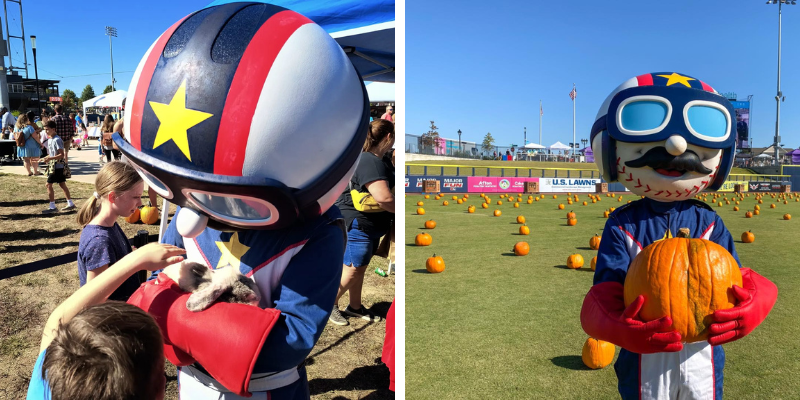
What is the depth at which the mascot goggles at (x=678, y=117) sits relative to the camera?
2.42 m

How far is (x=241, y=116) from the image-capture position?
136cm

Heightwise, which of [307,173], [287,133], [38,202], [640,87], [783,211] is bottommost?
[783,211]

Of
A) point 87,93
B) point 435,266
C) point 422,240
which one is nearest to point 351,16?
point 435,266

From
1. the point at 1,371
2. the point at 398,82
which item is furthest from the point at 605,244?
the point at 1,371

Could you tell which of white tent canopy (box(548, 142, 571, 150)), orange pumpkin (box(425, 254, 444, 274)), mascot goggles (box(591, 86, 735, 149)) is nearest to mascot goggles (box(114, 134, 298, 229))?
mascot goggles (box(591, 86, 735, 149))

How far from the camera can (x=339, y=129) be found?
152cm

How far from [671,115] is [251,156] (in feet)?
6.54

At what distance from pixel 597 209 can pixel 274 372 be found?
16525 millimetres

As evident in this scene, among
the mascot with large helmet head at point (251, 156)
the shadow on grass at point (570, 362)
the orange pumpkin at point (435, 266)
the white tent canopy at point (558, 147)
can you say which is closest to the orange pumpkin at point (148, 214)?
the orange pumpkin at point (435, 266)

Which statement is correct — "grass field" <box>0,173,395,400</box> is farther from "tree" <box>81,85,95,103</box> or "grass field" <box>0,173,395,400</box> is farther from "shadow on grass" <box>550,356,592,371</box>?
"tree" <box>81,85,95,103</box>

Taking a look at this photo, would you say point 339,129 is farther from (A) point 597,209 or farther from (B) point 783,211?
(B) point 783,211

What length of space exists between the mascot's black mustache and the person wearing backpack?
15105mm

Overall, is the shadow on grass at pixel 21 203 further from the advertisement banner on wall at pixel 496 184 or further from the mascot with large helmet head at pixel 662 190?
the advertisement banner on wall at pixel 496 184

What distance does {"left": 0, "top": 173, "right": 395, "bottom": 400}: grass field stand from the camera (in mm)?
4129
